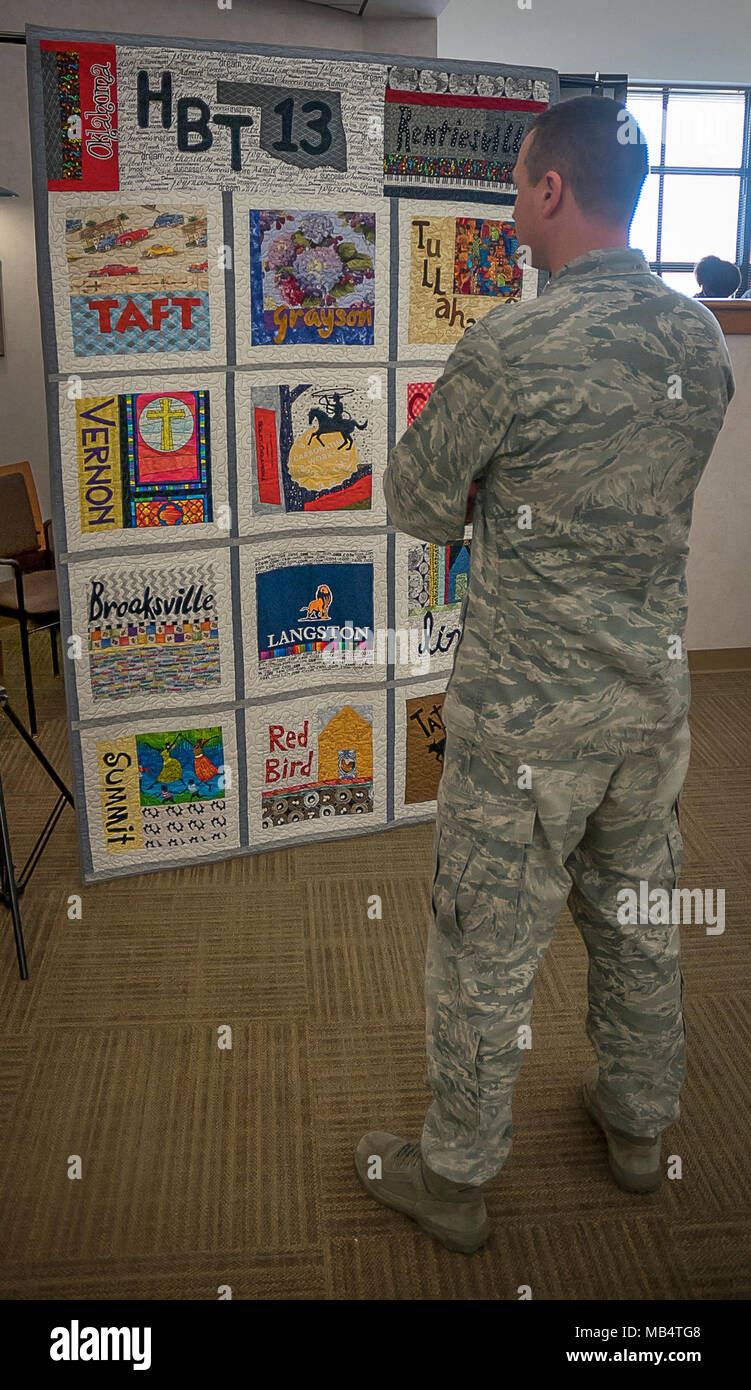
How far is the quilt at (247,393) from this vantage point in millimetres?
2500

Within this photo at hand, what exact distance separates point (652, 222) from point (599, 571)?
9.10 metres

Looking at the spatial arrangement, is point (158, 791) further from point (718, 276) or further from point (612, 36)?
point (612, 36)

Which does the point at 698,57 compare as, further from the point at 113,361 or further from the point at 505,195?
the point at 113,361

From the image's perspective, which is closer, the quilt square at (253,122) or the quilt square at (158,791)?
the quilt square at (253,122)

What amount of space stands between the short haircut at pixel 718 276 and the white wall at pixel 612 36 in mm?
4848

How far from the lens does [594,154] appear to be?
142cm

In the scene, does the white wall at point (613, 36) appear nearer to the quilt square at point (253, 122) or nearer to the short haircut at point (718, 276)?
the short haircut at point (718, 276)

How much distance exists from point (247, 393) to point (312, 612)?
0.59 meters

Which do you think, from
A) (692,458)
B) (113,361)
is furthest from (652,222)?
(692,458)

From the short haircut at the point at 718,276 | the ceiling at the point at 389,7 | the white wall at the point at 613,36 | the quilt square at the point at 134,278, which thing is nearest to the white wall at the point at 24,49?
the ceiling at the point at 389,7

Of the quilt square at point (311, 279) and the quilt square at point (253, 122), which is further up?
the quilt square at point (253, 122)

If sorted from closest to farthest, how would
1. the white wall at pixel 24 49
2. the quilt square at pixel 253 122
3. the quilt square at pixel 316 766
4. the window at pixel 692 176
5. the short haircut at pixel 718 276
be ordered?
the quilt square at pixel 253 122 < the quilt square at pixel 316 766 < the short haircut at pixel 718 276 < the white wall at pixel 24 49 < the window at pixel 692 176

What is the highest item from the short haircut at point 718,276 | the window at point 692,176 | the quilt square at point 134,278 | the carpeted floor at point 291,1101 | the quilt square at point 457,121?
the window at point 692,176

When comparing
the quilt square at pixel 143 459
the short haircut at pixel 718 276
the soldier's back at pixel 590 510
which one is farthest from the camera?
the short haircut at pixel 718 276
